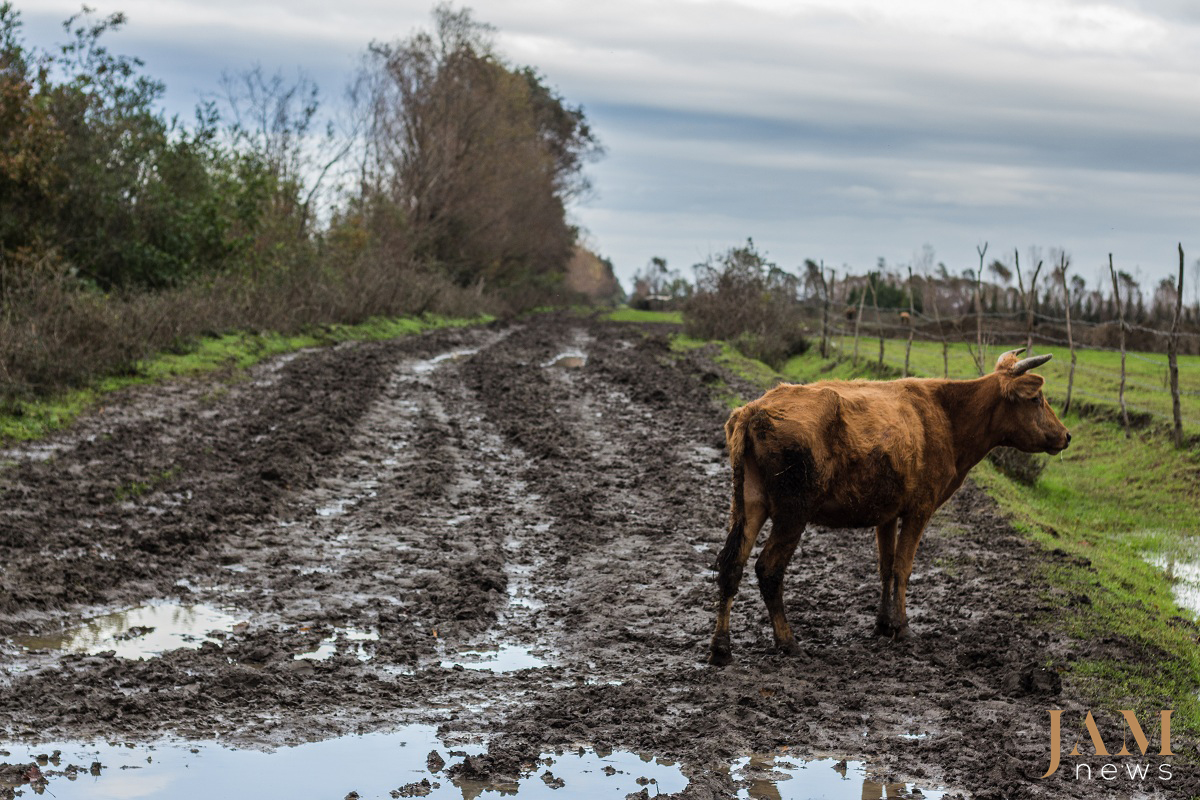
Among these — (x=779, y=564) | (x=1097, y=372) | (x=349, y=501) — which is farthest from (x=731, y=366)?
(x=779, y=564)

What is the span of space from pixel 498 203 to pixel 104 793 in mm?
49295

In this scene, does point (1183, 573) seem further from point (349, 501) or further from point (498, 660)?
point (349, 501)

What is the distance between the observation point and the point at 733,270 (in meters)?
37.0

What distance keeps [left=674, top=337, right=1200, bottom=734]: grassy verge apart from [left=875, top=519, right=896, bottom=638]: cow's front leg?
3.79ft

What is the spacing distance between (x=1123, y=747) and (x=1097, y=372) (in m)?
18.8

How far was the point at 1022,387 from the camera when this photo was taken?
26.3 ft

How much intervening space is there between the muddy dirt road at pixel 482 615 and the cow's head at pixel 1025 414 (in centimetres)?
120

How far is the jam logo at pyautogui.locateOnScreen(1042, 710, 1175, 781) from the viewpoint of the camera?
5465 millimetres

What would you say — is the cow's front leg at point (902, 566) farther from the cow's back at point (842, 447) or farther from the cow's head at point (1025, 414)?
the cow's head at point (1025, 414)

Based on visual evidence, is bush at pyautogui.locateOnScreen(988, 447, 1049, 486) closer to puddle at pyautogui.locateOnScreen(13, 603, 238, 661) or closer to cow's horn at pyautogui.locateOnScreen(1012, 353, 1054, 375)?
cow's horn at pyautogui.locateOnScreen(1012, 353, 1054, 375)

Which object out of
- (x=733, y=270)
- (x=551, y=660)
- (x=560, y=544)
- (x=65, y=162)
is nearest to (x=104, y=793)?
(x=551, y=660)

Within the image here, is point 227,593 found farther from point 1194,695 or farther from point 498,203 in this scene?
point 498,203

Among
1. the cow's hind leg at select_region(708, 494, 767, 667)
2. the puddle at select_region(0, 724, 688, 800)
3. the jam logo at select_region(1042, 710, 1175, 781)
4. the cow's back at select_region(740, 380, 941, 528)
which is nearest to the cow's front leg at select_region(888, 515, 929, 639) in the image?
the cow's back at select_region(740, 380, 941, 528)

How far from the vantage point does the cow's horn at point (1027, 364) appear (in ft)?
25.5
